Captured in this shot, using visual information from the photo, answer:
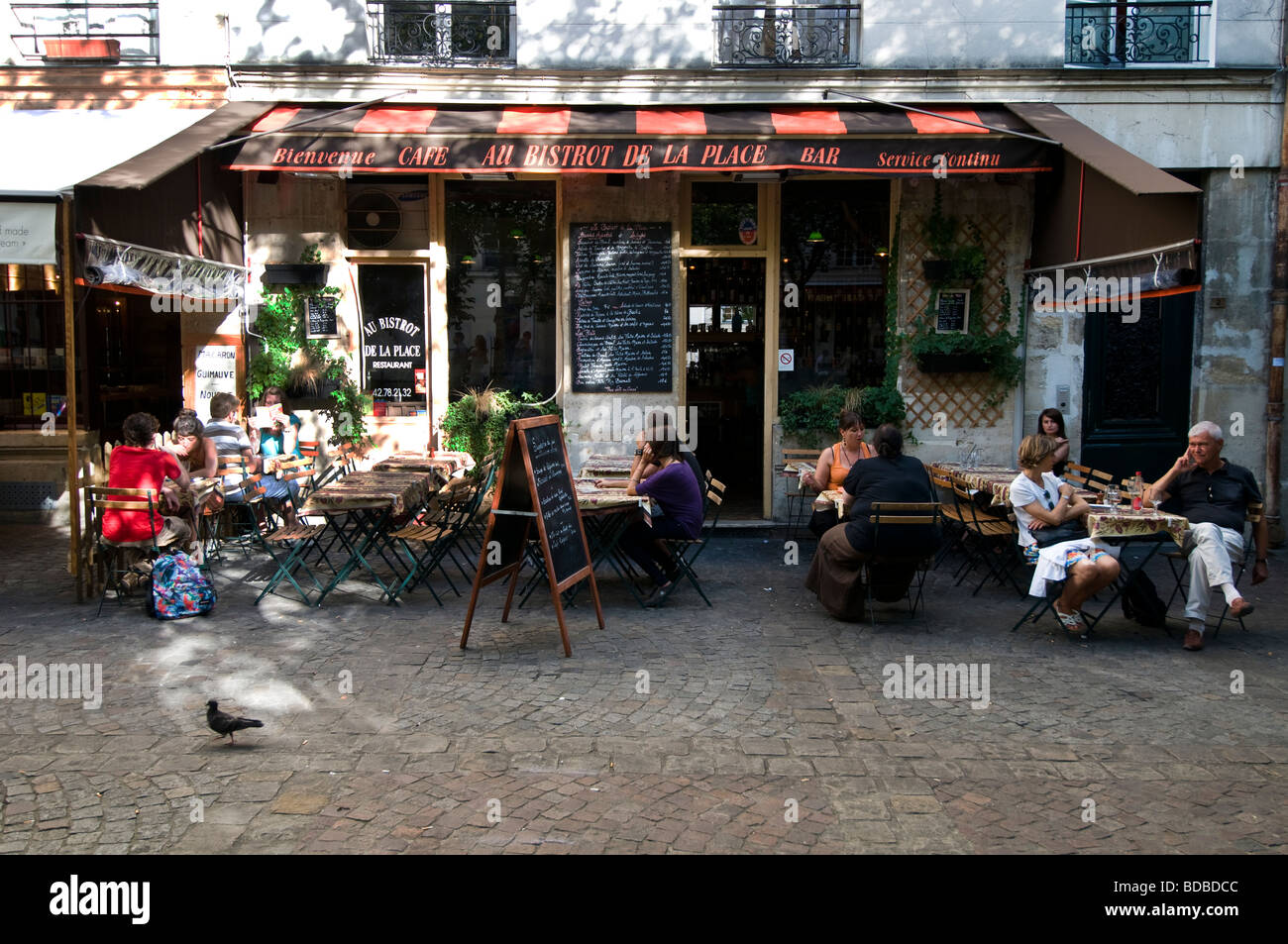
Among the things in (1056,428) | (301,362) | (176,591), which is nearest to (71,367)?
(176,591)

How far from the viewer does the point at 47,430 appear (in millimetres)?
11188

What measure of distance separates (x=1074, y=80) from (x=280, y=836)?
10195 millimetres

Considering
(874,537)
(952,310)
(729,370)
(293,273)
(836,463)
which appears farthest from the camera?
(729,370)

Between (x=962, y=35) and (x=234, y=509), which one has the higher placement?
(x=962, y=35)

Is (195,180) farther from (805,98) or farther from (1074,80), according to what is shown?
(1074,80)

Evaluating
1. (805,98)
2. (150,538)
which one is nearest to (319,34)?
(805,98)

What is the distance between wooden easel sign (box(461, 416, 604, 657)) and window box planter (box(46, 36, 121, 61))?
7.09 metres

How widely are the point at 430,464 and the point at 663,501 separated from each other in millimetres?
2628

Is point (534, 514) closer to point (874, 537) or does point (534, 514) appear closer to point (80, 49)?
point (874, 537)

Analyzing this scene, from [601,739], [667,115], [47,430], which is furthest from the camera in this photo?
[47,430]

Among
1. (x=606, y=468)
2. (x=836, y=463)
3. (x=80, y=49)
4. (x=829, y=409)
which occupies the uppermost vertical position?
(x=80, y=49)

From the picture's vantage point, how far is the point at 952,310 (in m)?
11.0

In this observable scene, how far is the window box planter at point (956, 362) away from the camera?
10711 mm

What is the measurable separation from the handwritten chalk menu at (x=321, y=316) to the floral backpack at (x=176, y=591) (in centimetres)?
399
